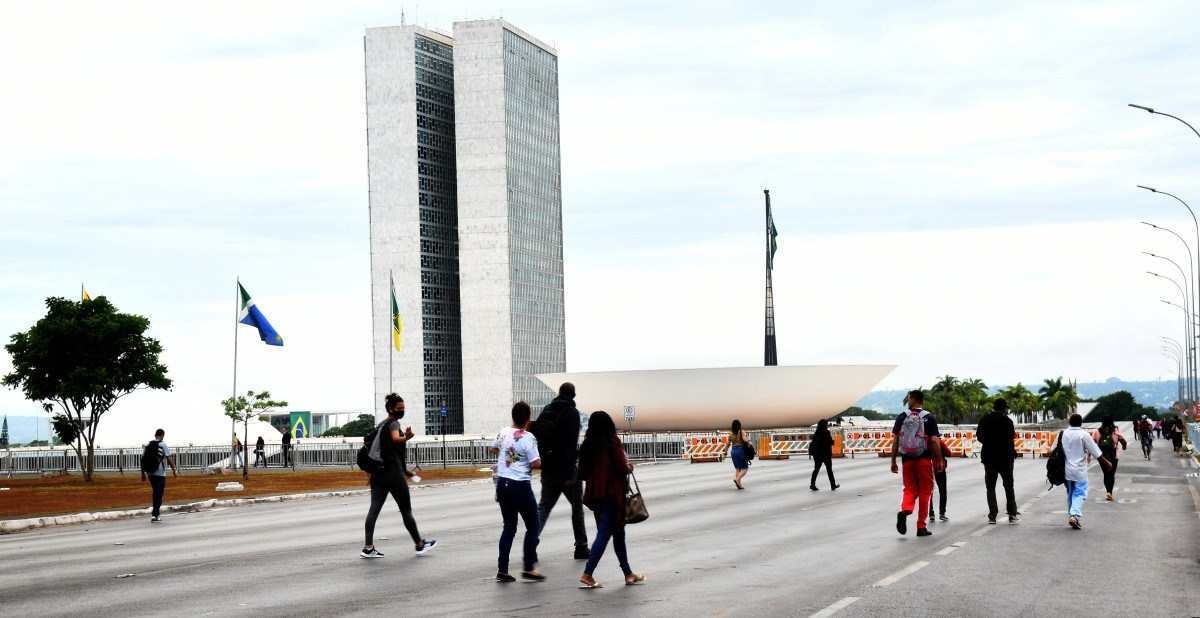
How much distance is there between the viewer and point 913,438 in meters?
18.7

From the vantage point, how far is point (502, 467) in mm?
14320

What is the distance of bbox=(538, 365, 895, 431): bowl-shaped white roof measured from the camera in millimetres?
89688

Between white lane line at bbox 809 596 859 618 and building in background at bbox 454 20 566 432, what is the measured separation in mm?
155515

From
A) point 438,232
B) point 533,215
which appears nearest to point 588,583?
point 438,232

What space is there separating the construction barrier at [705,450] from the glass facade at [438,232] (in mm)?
111413

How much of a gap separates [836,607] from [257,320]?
4165 centimetres

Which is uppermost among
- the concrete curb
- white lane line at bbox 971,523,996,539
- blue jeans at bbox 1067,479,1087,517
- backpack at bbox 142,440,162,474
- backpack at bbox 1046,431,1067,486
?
backpack at bbox 142,440,162,474

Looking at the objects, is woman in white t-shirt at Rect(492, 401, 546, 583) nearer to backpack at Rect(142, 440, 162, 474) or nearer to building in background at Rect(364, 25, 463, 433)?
Result: backpack at Rect(142, 440, 162, 474)

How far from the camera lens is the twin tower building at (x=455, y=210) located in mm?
167000

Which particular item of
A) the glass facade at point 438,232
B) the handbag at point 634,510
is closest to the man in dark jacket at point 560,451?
the handbag at point 634,510

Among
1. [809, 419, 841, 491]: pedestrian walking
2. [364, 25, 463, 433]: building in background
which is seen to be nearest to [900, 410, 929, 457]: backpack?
[809, 419, 841, 491]: pedestrian walking

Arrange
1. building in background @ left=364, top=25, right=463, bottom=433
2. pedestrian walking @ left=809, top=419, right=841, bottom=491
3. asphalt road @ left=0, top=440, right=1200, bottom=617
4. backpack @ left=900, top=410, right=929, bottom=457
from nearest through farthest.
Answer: asphalt road @ left=0, top=440, right=1200, bottom=617 → backpack @ left=900, top=410, right=929, bottom=457 → pedestrian walking @ left=809, top=419, right=841, bottom=491 → building in background @ left=364, top=25, right=463, bottom=433

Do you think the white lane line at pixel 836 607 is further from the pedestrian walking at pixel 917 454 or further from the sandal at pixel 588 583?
the pedestrian walking at pixel 917 454

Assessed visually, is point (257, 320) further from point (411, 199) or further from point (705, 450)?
point (411, 199)
